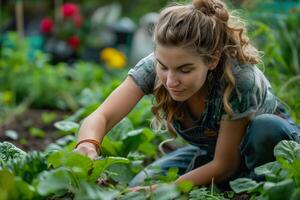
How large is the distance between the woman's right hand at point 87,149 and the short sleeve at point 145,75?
39cm

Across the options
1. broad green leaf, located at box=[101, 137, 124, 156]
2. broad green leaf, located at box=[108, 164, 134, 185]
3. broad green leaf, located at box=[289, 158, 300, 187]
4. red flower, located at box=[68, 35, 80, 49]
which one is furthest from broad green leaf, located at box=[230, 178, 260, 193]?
red flower, located at box=[68, 35, 80, 49]

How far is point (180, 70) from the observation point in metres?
2.27

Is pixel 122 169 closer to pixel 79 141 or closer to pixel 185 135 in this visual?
pixel 185 135

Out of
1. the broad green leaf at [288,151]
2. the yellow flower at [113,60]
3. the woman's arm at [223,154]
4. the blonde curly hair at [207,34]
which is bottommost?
the yellow flower at [113,60]

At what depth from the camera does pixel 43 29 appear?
25.1 ft

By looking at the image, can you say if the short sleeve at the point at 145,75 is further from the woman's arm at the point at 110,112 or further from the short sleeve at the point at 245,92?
the short sleeve at the point at 245,92

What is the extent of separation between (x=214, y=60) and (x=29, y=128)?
8.22ft

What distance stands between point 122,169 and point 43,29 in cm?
515

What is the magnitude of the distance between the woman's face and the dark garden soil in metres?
1.60

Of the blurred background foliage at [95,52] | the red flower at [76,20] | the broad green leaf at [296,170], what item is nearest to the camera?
the broad green leaf at [296,170]

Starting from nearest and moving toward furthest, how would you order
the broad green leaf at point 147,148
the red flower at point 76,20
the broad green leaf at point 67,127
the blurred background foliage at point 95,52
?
the broad green leaf at point 67,127 < the broad green leaf at point 147,148 < the blurred background foliage at point 95,52 < the red flower at point 76,20

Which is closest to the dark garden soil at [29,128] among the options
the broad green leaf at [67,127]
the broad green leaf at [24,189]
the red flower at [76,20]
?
the broad green leaf at [67,127]

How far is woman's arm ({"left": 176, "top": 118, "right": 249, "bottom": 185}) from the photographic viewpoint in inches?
96.1

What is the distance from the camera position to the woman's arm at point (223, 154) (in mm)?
2441
